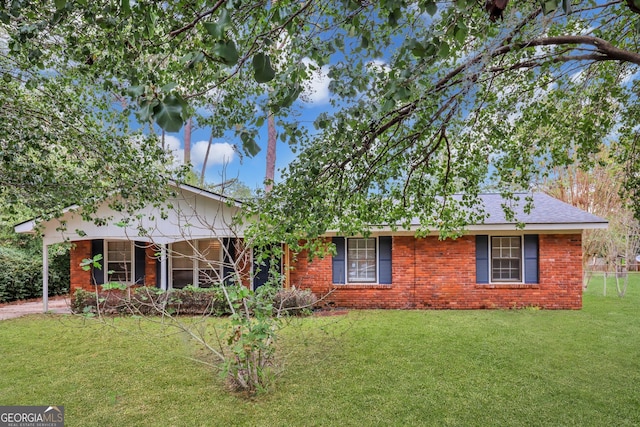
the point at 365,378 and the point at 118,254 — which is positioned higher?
the point at 118,254

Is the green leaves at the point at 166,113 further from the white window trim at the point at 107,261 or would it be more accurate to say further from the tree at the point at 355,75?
the white window trim at the point at 107,261

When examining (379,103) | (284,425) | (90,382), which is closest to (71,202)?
(90,382)

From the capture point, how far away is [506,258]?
34.4 ft

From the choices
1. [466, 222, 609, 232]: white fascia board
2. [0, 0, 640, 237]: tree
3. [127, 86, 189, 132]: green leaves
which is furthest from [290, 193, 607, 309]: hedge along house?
[127, 86, 189, 132]: green leaves

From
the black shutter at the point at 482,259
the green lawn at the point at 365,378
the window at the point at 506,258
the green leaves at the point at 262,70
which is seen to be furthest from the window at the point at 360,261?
the green leaves at the point at 262,70

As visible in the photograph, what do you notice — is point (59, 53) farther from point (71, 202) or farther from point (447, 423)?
point (447, 423)

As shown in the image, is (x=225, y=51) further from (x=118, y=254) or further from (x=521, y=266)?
(x=118, y=254)

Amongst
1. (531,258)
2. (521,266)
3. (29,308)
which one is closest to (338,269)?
(521,266)

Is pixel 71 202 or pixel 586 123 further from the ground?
pixel 586 123

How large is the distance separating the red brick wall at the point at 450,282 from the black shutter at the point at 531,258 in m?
0.13

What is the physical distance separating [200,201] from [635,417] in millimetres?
9490

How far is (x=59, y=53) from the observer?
4309 mm

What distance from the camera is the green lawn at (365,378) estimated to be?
4.11 m

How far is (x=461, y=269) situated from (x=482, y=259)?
68 centimetres
